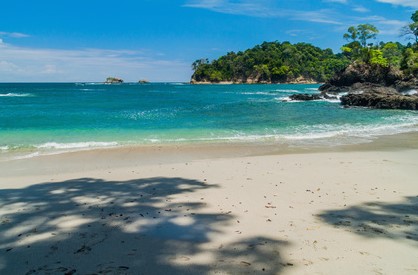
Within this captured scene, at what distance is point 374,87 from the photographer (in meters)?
48.1

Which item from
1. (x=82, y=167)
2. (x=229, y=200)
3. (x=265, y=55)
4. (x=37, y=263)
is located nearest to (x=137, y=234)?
(x=37, y=263)

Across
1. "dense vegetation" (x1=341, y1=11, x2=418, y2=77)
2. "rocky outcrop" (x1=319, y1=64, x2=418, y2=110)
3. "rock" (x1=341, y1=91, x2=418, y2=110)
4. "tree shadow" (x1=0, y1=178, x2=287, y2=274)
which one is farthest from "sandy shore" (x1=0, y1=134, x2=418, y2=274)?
"dense vegetation" (x1=341, y1=11, x2=418, y2=77)

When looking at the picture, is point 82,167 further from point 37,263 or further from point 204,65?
point 204,65

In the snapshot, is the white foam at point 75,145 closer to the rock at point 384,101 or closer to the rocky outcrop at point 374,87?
the rock at point 384,101

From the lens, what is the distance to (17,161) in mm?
11070

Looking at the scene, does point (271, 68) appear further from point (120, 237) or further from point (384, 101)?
point (120, 237)

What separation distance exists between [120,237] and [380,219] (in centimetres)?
394

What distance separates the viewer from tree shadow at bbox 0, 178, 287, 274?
3678 millimetres

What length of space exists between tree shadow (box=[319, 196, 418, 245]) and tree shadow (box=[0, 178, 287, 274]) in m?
1.40

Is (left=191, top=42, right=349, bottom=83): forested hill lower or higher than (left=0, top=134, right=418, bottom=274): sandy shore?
higher

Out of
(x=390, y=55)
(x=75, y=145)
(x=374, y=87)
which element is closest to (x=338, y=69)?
(x=390, y=55)

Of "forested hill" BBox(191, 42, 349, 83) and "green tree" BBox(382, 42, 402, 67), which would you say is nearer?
"green tree" BBox(382, 42, 402, 67)

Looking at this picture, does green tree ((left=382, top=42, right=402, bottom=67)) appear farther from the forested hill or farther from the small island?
the forested hill

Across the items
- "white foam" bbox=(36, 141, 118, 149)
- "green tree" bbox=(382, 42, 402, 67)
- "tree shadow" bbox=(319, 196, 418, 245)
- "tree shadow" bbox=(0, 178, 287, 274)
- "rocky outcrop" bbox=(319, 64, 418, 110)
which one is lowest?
"white foam" bbox=(36, 141, 118, 149)
